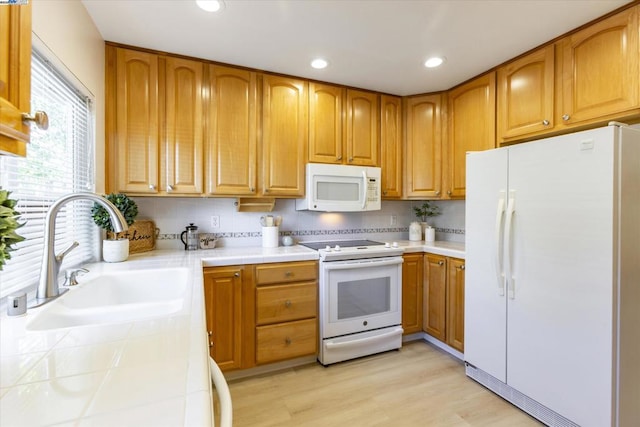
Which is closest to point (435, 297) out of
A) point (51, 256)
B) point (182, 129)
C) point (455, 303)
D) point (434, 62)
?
point (455, 303)

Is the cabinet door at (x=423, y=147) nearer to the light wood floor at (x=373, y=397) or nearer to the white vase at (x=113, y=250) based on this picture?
the light wood floor at (x=373, y=397)

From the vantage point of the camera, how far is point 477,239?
212cm

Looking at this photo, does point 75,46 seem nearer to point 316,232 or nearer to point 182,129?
point 182,129

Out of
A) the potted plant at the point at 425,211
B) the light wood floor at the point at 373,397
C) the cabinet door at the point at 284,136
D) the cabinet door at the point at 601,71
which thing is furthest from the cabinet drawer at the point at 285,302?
the cabinet door at the point at 601,71

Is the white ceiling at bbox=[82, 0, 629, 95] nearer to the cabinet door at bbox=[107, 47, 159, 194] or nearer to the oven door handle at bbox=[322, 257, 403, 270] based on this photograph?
the cabinet door at bbox=[107, 47, 159, 194]

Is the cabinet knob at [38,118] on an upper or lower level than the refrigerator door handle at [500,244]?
upper

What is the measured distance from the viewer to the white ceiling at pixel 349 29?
1698 mm

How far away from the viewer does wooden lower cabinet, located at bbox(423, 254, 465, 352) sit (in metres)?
2.43

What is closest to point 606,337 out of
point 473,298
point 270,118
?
point 473,298

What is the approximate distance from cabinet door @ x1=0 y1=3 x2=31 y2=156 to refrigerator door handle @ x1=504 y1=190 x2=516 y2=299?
7.16ft

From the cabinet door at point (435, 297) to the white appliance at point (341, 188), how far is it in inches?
28.4

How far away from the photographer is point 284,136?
8.38 ft

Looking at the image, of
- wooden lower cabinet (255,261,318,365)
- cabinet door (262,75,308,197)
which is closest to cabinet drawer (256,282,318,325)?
wooden lower cabinet (255,261,318,365)

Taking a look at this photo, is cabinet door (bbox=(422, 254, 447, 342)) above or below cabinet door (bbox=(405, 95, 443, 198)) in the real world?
below
